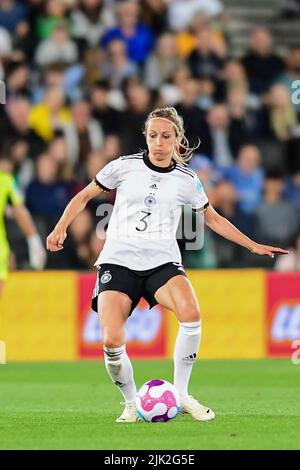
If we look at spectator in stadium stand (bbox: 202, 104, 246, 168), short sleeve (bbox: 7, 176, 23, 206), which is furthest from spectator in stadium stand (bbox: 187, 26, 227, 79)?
short sleeve (bbox: 7, 176, 23, 206)

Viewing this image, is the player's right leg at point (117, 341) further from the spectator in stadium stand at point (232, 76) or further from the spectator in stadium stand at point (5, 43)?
the spectator in stadium stand at point (232, 76)

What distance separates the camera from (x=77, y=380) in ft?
41.9

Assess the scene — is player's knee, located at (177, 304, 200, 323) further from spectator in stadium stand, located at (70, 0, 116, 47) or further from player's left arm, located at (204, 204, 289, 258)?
spectator in stadium stand, located at (70, 0, 116, 47)

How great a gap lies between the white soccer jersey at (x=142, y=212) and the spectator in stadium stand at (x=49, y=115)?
308 inches

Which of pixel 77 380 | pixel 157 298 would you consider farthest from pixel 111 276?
pixel 77 380

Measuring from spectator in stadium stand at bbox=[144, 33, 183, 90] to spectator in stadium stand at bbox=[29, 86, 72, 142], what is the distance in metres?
1.56

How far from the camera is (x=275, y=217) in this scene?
644 inches

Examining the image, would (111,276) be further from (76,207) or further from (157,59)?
(157,59)

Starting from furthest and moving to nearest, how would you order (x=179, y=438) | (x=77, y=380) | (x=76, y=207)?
(x=77, y=380) → (x=76, y=207) → (x=179, y=438)

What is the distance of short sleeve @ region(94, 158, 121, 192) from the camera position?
905 cm

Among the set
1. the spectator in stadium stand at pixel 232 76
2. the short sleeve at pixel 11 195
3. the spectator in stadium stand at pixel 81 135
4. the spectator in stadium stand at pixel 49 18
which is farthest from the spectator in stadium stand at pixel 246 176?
the short sleeve at pixel 11 195

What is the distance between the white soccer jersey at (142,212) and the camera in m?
9.02

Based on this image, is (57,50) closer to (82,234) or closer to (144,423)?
(82,234)

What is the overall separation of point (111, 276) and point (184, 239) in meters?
6.32
